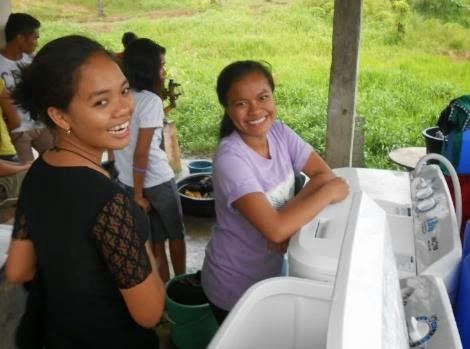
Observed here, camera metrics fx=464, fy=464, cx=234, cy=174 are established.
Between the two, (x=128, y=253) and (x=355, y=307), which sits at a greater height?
(x=355, y=307)

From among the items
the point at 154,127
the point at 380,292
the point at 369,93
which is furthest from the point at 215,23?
the point at 380,292

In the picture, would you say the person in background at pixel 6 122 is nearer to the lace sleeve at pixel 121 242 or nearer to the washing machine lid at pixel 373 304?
the lace sleeve at pixel 121 242

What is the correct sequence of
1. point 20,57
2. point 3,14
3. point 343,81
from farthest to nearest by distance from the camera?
1. point 3,14
2. point 20,57
3. point 343,81

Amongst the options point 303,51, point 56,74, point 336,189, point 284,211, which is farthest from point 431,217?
point 303,51

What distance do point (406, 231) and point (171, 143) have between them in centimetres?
356

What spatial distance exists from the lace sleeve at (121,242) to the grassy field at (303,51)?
15.6 feet

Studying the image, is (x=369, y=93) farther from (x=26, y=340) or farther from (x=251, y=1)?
(x=26, y=340)

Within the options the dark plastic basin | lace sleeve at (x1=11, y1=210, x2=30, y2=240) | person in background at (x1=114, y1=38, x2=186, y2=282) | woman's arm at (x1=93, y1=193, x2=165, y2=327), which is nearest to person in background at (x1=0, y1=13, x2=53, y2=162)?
the dark plastic basin

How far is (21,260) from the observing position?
49.7 inches

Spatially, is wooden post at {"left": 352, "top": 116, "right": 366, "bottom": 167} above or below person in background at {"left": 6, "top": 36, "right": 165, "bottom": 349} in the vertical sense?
below

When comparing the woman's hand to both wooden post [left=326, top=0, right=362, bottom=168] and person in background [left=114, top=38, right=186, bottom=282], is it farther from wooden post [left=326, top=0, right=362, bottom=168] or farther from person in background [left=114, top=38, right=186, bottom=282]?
wooden post [left=326, top=0, right=362, bottom=168]

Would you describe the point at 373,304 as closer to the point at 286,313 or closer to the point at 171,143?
the point at 286,313

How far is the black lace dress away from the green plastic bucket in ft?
3.22

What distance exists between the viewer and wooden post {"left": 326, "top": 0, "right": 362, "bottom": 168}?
9.19 feet
